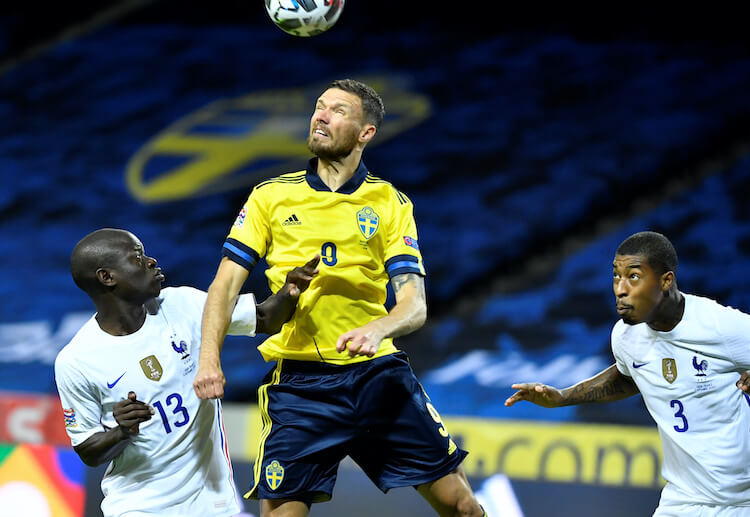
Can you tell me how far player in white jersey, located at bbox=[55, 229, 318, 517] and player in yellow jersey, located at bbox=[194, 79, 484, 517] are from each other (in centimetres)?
18

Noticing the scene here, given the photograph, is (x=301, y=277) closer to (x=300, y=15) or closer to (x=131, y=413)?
(x=131, y=413)

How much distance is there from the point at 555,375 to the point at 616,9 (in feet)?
15.4

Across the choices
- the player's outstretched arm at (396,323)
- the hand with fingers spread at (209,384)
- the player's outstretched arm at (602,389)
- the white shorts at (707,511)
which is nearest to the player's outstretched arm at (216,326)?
the hand with fingers spread at (209,384)

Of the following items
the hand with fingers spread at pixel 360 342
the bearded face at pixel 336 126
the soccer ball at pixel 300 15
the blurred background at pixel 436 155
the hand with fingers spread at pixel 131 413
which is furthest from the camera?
the blurred background at pixel 436 155

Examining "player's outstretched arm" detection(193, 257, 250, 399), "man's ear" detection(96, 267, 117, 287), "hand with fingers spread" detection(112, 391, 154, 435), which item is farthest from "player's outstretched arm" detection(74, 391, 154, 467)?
"man's ear" detection(96, 267, 117, 287)

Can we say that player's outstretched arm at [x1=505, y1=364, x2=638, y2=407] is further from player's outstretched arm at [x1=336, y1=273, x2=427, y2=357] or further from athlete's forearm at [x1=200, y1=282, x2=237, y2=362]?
athlete's forearm at [x1=200, y1=282, x2=237, y2=362]

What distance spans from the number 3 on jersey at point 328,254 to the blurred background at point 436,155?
137 inches

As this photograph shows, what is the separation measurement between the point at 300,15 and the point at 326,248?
1.54 metres

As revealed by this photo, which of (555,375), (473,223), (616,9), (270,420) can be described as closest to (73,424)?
(270,420)

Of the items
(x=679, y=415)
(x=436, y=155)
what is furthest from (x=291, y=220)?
(x=436, y=155)

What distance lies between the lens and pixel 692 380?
355cm

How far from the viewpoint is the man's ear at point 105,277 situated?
135 inches

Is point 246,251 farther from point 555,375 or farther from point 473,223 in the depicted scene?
point 473,223

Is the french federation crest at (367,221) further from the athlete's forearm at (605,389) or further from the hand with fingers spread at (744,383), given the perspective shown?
the hand with fingers spread at (744,383)
